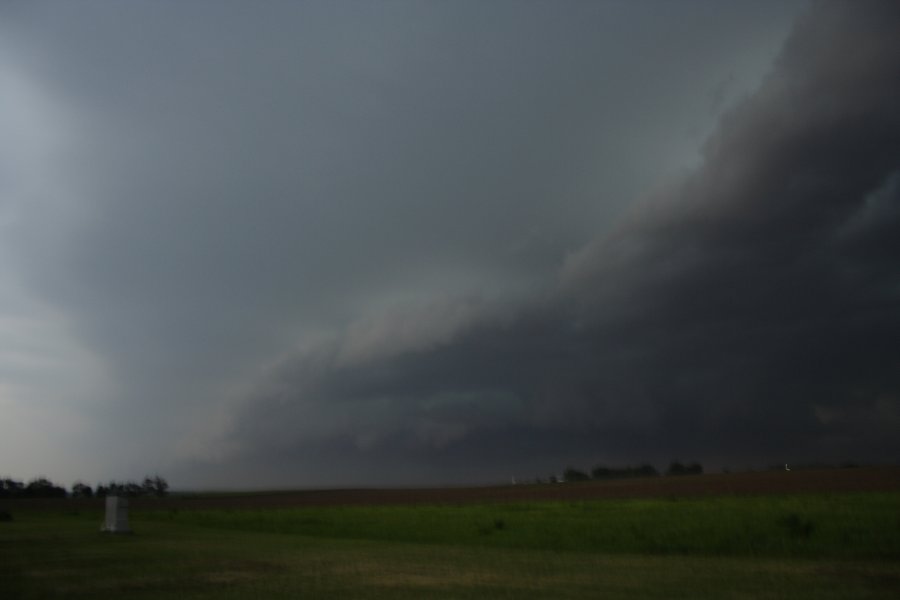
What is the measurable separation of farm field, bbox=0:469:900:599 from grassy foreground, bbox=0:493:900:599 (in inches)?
2.4

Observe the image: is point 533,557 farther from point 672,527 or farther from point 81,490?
point 81,490

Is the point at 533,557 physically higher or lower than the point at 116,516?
lower

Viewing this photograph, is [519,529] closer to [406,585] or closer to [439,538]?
[439,538]

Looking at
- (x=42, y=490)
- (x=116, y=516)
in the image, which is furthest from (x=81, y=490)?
(x=116, y=516)

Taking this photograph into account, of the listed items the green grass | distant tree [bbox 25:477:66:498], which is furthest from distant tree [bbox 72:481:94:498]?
the green grass

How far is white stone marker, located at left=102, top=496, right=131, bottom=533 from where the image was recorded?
40.5 m

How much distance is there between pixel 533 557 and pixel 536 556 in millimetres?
457

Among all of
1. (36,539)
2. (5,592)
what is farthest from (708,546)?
(36,539)

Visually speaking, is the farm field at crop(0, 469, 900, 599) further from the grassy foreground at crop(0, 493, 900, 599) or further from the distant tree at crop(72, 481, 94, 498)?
the distant tree at crop(72, 481, 94, 498)

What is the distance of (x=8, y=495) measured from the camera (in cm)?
13838

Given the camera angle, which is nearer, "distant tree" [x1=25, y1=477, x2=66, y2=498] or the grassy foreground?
the grassy foreground

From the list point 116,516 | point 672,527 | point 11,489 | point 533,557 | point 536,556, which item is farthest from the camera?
point 11,489

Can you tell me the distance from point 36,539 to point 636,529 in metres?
25.9

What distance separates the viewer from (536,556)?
90.5 ft
